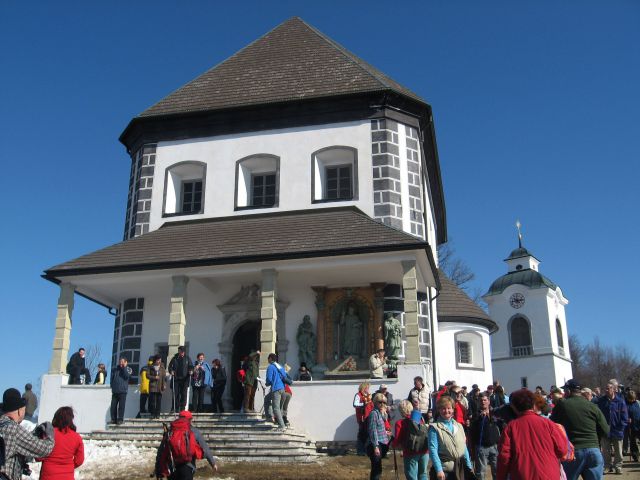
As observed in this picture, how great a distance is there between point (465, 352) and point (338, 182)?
9385mm

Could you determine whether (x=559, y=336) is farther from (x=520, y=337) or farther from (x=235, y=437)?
(x=235, y=437)

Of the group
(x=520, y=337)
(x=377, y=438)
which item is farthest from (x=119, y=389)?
(x=520, y=337)

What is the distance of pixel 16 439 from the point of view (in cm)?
581

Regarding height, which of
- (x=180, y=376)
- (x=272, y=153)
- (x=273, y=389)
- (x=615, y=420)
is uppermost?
(x=272, y=153)

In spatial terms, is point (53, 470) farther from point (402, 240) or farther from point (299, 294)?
point (299, 294)

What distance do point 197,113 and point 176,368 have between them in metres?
8.09

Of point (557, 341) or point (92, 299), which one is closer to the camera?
point (92, 299)

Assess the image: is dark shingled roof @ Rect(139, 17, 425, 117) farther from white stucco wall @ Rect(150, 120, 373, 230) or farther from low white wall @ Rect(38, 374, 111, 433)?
low white wall @ Rect(38, 374, 111, 433)

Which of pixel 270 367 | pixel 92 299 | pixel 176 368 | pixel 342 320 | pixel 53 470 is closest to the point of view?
pixel 53 470

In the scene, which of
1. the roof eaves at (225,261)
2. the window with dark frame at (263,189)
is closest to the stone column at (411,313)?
the roof eaves at (225,261)

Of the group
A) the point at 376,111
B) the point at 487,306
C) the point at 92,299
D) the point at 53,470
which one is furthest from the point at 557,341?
the point at 53,470

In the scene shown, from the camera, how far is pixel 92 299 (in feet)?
59.6

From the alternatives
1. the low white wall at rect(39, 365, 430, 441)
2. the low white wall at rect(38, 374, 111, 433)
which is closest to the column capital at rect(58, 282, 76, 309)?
the low white wall at rect(38, 374, 111, 433)

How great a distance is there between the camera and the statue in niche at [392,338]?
52.0 ft
